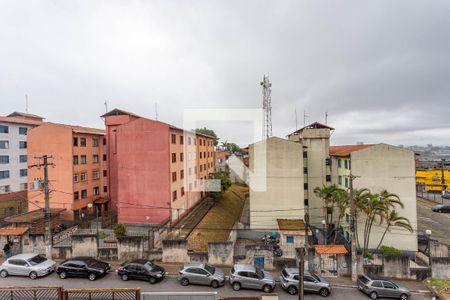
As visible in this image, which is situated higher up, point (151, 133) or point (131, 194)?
point (151, 133)

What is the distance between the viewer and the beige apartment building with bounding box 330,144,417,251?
23.4 metres

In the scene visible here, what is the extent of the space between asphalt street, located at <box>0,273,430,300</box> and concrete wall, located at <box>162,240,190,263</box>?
2.34m

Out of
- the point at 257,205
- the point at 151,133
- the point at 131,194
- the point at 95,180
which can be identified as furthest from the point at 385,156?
the point at 95,180

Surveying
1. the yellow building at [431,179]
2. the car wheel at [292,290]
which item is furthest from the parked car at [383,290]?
the yellow building at [431,179]

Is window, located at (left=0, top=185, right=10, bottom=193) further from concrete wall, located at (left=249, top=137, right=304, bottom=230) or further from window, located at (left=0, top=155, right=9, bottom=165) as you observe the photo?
concrete wall, located at (left=249, top=137, right=304, bottom=230)

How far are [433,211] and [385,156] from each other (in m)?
22.2

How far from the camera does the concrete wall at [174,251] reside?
1656 cm

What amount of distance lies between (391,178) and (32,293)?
28.9 meters

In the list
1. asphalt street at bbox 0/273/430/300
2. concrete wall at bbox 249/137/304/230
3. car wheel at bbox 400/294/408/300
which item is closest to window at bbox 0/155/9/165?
asphalt street at bbox 0/273/430/300

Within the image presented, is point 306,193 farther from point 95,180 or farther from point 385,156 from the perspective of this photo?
point 95,180

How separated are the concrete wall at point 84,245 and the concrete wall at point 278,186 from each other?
16264 millimetres

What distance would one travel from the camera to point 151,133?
26.0 meters

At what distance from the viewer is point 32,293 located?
1109cm

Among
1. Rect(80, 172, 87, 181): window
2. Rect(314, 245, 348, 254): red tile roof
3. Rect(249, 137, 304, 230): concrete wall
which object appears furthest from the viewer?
Rect(80, 172, 87, 181): window
